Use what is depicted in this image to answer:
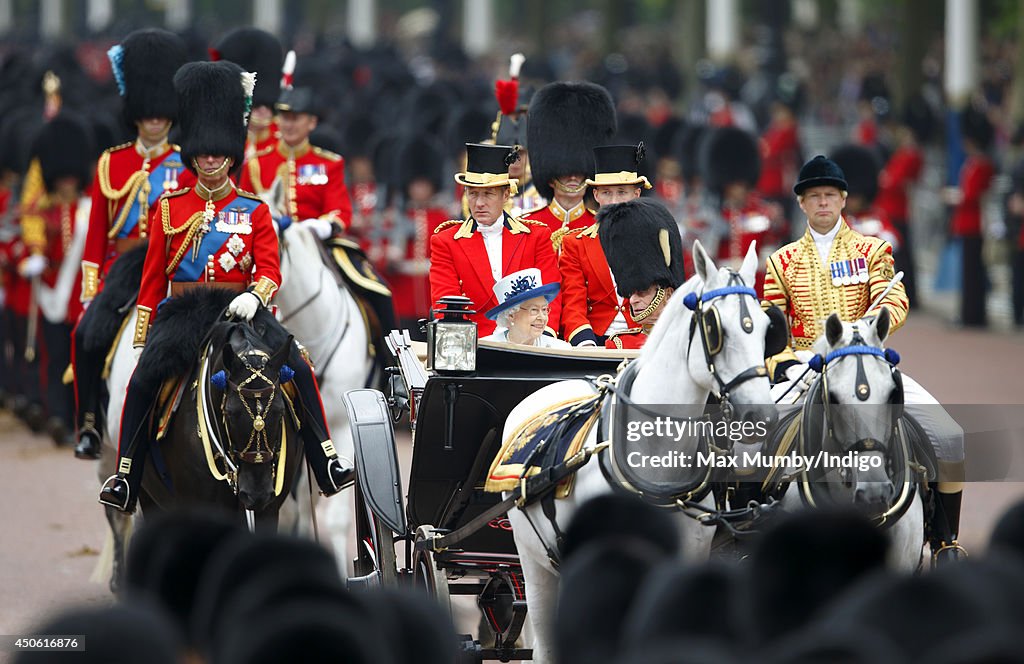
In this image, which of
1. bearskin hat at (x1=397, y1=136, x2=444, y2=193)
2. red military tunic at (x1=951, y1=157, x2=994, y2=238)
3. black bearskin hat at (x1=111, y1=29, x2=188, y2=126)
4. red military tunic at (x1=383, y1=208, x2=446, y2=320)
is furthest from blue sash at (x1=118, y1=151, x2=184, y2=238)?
red military tunic at (x1=951, y1=157, x2=994, y2=238)

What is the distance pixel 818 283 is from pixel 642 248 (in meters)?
0.64

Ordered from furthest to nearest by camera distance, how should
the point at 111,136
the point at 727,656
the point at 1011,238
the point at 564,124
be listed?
the point at 1011,238 < the point at 111,136 < the point at 564,124 < the point at 727,656

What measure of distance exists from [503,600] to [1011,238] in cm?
1183

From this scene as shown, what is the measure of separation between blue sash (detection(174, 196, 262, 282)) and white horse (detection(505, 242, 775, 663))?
2.06 meters

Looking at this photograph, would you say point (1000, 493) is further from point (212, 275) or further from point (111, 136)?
point (111, 136)

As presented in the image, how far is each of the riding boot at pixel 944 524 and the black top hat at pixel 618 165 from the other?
1.94 m

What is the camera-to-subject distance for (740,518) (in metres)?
5.12

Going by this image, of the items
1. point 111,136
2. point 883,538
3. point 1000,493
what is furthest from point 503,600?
point 111,136

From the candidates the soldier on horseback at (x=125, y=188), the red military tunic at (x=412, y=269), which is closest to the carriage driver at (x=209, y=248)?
the soldier on horseback at (x=125, y=188)

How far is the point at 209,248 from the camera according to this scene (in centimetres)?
706

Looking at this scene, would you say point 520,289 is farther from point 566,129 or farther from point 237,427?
point 566,129

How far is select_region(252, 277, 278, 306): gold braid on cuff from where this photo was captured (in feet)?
22.2

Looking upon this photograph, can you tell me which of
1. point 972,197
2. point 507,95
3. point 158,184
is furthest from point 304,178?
point 972,197

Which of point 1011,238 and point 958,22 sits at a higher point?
point 958,22
